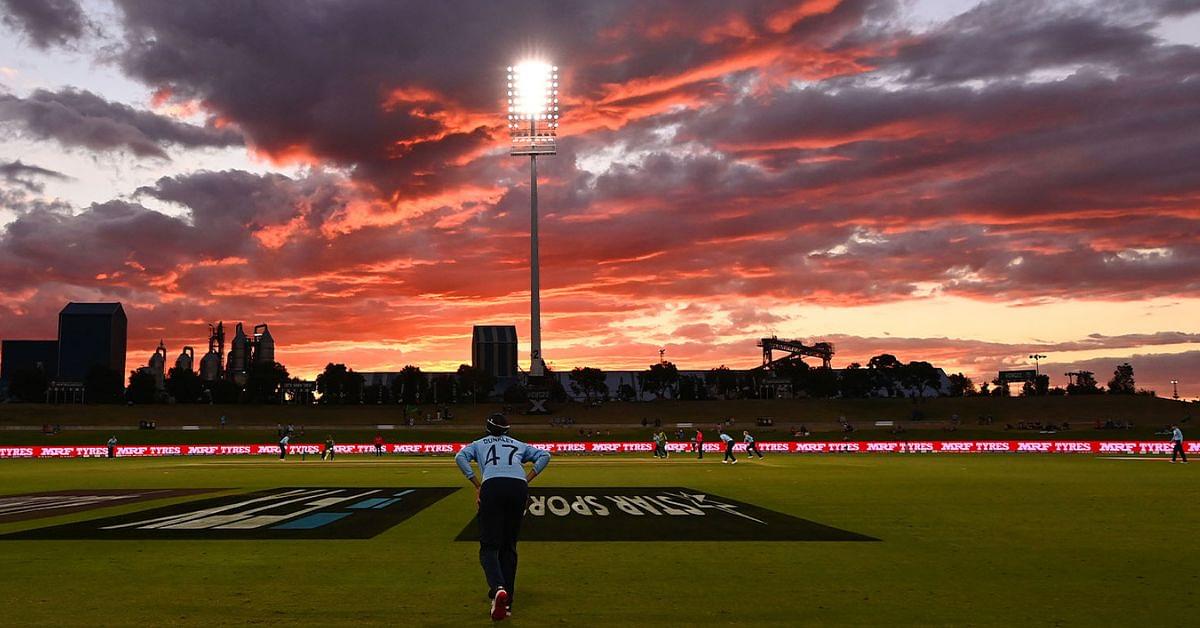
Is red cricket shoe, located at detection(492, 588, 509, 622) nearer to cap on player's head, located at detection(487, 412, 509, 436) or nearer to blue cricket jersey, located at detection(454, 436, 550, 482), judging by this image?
blue cricket jersey, located at detection(454, 436, 550, 482)

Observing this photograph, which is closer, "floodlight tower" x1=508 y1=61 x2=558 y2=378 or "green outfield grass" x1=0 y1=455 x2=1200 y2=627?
"green outfield grass" x1=0 y1=455 x2=1200 y2=627

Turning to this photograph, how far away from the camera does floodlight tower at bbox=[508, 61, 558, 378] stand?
298 ft

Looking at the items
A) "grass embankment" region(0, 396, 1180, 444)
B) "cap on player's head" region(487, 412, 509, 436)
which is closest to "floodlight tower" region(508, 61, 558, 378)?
"grass embankment" region(0, 396, 1180, 444)

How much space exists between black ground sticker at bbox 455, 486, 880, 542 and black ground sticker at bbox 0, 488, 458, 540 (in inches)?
111

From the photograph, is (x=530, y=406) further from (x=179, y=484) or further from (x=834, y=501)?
(x=834, y=501)

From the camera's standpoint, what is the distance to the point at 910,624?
927cm

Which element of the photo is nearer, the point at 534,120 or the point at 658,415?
the point at 534,120

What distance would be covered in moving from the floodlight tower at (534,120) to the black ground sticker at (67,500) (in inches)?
2680

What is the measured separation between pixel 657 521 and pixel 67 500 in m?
18.1

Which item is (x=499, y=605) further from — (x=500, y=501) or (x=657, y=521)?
(x=657, y=521)

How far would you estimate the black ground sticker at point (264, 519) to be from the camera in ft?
55.7

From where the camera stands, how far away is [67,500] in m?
25.9

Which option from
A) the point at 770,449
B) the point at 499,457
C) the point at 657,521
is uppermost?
the point at 499,457

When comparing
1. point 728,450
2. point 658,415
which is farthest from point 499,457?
point 658,415
